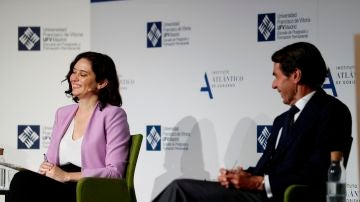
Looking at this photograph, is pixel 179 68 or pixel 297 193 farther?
pixel 179 68

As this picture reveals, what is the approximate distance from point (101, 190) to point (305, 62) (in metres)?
1.24

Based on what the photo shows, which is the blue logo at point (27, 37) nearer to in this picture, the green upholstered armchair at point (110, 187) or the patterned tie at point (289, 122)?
the green upholstered armchair at point (110, 187)

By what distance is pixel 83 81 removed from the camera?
406cm

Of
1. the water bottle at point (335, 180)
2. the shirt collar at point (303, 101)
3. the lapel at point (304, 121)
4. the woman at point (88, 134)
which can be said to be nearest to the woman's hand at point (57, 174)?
the woman at point (88, 134)

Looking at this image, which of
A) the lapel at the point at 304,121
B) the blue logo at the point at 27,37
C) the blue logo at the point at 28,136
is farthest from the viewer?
the blue logo at the point at 27,37

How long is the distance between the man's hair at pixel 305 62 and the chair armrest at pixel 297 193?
0.61 metres

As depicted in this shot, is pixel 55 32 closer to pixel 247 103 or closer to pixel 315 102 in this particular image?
pixel 247 103

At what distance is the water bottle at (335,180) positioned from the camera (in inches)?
121

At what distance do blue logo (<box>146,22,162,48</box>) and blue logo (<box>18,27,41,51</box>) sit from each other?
1.02 metres

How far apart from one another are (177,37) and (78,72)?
1.50m

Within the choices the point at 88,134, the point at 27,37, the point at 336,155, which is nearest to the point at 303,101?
the point at 336,155

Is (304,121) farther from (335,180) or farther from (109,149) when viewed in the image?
(109,149)

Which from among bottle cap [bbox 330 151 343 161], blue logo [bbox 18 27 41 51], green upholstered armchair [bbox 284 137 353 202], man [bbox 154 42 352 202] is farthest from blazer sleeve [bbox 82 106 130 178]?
blue logo [bbox 18 27 41 51]

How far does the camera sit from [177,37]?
17.8 ft
